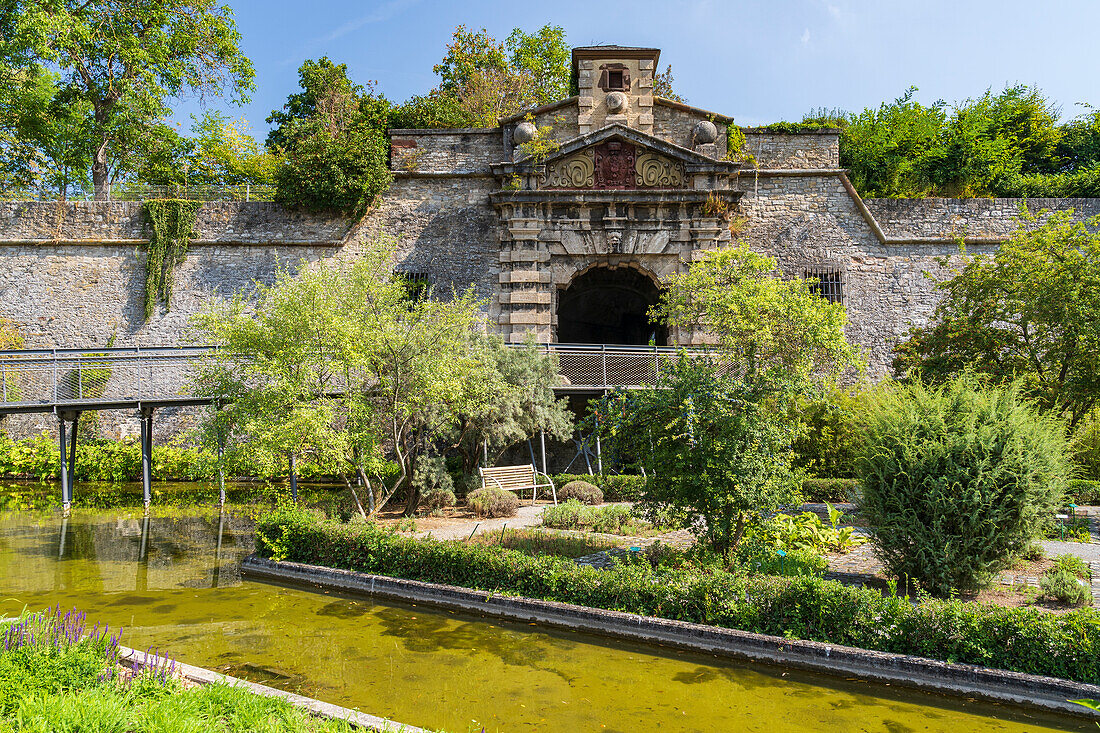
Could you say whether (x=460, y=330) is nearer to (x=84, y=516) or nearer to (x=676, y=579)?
(x=676, y=579)

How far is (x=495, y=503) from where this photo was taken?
42.1 feet

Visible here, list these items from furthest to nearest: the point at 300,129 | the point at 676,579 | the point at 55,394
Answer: the point at 300,129 < the point at 55,394 < the point at 676,579

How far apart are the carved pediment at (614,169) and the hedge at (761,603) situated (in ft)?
41.2

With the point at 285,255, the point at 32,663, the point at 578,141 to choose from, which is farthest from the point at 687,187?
the point at 32,663

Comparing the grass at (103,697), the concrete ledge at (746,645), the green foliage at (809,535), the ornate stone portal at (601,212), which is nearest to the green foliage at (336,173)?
the ornate stone portal at (601,212)

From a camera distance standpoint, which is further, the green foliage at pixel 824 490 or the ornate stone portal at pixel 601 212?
the ornate stone portal at pixel 601 212

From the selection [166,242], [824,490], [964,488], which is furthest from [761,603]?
[166,242]

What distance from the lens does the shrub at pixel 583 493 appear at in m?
13.9

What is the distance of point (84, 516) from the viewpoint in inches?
548

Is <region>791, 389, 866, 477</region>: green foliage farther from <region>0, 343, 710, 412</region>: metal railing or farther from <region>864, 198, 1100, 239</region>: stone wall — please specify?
<region>864, 198, 1100, 239</region>: stone wall

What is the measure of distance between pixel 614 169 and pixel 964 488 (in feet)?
45.3

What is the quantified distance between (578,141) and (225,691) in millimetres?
16594

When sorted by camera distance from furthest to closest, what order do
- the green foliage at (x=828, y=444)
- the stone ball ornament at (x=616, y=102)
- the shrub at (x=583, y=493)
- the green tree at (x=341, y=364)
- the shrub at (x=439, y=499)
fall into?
the stone ball ornament at (x=616, y=102) → the green foliage at (x=828, y=444) → the shrub at (x=583, y=493) → the shrub at (x=439, y=499) → the green tree at (x=341, y=364)

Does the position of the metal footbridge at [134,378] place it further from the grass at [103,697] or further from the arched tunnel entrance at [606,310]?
the grass at [103,697]
